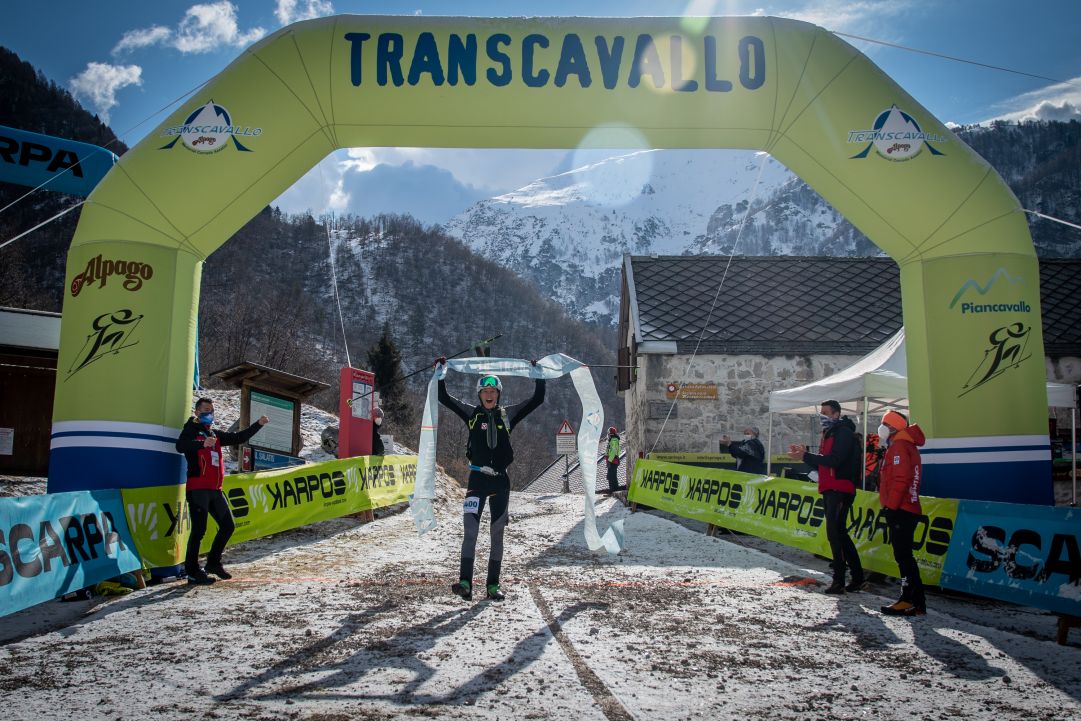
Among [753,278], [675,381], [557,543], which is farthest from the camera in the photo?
[753,278]

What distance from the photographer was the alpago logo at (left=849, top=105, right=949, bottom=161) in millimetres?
7562

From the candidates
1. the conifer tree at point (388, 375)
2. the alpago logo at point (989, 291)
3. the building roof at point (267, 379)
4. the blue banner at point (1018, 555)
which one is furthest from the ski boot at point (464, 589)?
the conifer tree at point (388, 375)

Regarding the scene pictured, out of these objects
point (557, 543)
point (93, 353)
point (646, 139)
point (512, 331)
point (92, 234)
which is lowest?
point (557, 543)

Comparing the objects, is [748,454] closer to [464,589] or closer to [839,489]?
[839,489]

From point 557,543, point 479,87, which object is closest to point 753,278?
point 557,543

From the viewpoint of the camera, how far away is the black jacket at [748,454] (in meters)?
13.4

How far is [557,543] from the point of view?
1051cm

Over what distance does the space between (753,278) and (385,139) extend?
14904 mm

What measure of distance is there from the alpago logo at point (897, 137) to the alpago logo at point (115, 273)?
727 centimetres

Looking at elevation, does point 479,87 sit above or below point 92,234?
above

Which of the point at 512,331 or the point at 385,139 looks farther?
the point at 512,331

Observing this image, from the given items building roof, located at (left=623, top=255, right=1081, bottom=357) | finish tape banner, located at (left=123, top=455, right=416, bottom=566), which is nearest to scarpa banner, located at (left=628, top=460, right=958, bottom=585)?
building roof, located at (left=623, top=255, right=1081, bottom=357)

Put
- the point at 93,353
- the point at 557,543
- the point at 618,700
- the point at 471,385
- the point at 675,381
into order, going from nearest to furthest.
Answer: the point at 618,700
the point at 93,353
the point at 557,543
the point at 675,381
the point at 471,385

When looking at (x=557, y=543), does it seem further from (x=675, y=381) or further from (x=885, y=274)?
(x=885, y=274)
